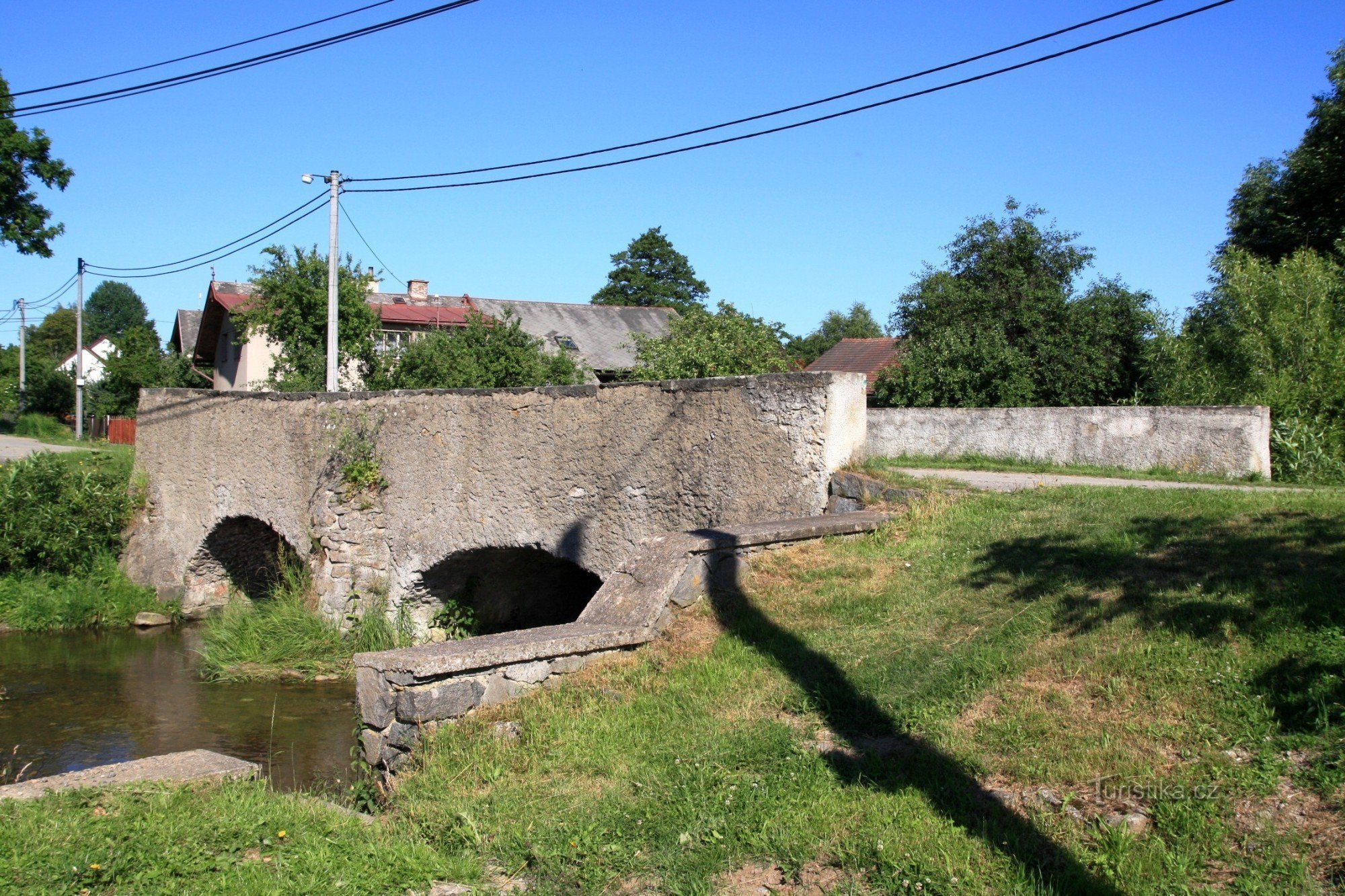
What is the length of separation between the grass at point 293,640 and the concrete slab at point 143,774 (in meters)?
5.98

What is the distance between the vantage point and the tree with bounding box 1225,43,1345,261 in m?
22.0

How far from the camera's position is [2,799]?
484 cm

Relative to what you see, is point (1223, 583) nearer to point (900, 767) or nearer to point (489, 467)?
point (900, 767)

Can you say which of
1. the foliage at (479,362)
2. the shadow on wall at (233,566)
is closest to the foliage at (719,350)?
the foliage at (479,362)

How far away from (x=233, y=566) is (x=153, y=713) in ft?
17.4

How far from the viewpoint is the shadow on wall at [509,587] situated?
11500mm

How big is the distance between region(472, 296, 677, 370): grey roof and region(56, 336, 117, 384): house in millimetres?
22690

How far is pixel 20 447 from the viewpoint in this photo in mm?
27156

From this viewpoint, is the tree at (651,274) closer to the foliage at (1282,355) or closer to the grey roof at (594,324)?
the grey roof at (594,324)

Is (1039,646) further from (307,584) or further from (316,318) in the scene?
(316,318)

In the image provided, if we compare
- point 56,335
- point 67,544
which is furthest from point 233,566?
point 56,335

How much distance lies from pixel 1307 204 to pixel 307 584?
2204 cm

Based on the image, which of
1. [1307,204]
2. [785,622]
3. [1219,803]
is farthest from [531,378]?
[1307,204]

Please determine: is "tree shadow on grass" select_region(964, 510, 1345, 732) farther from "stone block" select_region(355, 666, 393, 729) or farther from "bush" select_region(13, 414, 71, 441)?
"bush" select_region(13, 414, 71, 441)
